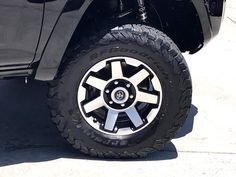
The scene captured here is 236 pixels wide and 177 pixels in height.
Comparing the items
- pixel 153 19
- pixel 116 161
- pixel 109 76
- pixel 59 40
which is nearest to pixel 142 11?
pixel 153 19

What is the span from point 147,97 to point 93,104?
0.38m

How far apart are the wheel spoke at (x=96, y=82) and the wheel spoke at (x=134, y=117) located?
258 millimetres

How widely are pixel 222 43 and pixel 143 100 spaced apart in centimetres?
381

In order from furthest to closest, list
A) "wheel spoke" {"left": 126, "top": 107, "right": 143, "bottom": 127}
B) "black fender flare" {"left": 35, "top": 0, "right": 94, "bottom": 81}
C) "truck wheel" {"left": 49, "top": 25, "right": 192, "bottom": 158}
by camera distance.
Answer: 1. "wheel spoke" {"left": 126, "top": 107, "right": 143, "bottom": 127}
2. "truck wheel" {"left": 49, "top": 25, "right": 192, "bottom": 158}
3. "black fender flare" {"left": 35, "top": 0, "right": 94, "bottom": 81}

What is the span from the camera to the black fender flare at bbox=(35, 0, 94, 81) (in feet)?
11.6

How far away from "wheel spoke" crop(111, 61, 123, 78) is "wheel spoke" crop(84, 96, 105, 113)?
0.19 metres

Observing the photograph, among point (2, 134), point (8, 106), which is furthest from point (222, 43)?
point (2, 134)

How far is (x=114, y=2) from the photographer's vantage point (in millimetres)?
3918

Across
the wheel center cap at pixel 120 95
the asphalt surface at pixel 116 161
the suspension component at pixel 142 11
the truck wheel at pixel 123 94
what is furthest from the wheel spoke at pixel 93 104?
the suspension component at pixel 142 11

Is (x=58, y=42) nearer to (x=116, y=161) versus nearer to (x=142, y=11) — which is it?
(x=142, y=11)

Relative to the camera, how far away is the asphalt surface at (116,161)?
373cm

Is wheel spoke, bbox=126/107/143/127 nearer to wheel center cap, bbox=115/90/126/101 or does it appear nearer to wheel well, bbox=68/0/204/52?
wheel center cap, bbox=115/90/126/101

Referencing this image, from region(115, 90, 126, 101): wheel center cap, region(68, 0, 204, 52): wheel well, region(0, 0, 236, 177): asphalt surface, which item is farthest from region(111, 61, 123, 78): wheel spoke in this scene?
region(0, 0, 236, 177): asphalt surface

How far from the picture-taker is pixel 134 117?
3.81 metres
